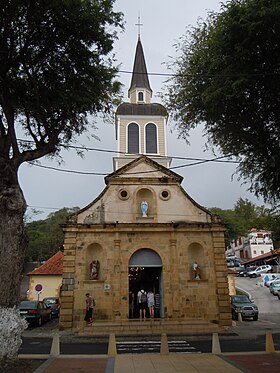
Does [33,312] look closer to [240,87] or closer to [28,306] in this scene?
[28,306]

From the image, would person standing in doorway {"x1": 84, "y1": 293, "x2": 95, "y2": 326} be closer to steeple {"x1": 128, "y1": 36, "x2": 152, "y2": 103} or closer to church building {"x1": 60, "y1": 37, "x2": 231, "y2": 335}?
church building {"x1": 60, "y1": 37, "x2": 231, "y2": 335}

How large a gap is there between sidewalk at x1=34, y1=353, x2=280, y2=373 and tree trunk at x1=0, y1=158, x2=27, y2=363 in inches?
44.1

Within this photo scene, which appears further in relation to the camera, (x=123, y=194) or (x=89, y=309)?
(x=123, y=194)

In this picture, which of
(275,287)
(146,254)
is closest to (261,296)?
(275,287)

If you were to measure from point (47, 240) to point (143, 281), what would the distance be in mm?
37835

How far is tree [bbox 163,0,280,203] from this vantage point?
9438mm

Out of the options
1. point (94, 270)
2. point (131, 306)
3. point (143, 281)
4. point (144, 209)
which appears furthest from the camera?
point (143, 281)

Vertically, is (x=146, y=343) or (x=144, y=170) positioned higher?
(x=144, y=170)

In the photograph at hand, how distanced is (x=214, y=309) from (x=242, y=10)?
16106mm

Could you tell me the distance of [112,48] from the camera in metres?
11.8

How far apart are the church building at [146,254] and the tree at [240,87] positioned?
32.2ft

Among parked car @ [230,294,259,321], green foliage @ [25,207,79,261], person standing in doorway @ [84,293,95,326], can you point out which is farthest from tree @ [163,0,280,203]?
green foliage @ [25,207,79,261]

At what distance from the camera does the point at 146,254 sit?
71.5ft

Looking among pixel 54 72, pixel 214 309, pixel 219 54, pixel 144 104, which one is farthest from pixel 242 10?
pixel 144 104
